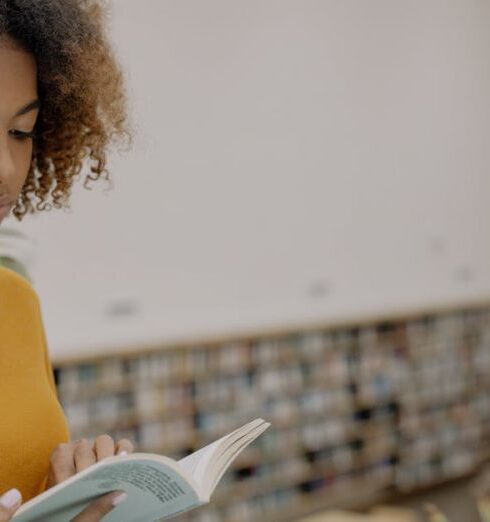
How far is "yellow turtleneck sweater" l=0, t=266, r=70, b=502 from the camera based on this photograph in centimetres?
99

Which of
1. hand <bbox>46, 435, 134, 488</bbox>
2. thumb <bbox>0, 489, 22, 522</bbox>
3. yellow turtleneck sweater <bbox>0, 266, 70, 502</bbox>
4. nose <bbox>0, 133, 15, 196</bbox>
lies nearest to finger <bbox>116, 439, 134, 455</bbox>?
hand <bbox>46, 435, 134, 488</bbox>

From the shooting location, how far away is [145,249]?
2.92 metres

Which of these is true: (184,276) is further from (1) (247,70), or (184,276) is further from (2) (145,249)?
(1) (247,70)

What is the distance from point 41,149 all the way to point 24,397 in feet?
1.27

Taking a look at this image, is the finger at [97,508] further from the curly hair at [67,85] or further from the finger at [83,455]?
the curly hair at [67,85]

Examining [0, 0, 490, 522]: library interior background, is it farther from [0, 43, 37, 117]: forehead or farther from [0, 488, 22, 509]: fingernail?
[0, 488, 22, 509]: fingernail

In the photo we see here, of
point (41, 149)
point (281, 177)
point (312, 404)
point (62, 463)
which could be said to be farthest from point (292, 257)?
point (62, 463)

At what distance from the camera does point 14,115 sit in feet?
3.05

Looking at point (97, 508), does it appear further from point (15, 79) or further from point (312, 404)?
point (312, 404)

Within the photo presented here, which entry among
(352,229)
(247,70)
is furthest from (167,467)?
(352,229)

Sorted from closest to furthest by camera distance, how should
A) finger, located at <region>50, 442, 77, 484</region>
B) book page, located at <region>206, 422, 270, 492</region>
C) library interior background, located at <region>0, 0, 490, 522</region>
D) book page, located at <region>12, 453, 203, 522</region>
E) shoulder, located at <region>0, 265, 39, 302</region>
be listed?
book page, located at <region>12, 453, 203, 522</region>
book page, located at <region>206, 422, 270, 492</region>
finger, located at <region>50, 442, 77, 484</region>
shoulder, located at <region>0, 265, 39, 302</region>
library interior background, located at <region>0, 0, 490, 522</region>

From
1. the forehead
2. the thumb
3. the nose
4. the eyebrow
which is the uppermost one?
the forehead

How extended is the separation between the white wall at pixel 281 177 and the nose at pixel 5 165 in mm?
1686

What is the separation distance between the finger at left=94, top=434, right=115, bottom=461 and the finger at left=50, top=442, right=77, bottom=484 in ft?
0.11
